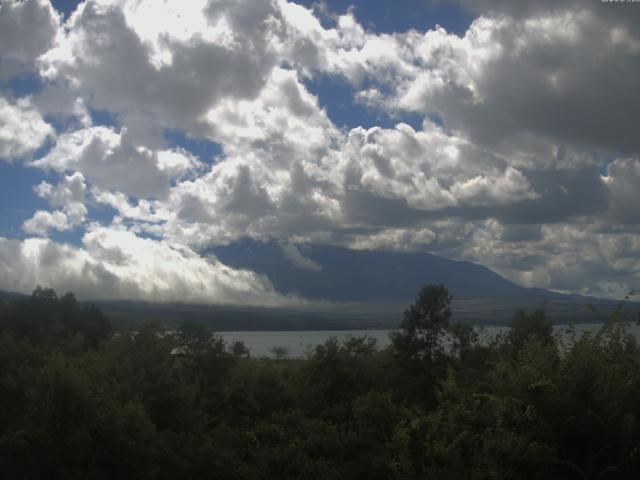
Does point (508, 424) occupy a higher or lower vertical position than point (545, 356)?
lower

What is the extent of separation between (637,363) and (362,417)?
799cm

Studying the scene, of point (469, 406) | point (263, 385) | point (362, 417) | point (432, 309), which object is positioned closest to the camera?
point (469, 406)

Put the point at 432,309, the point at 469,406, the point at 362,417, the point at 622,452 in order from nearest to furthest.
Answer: the point at 622,452 < the point at 469,406 < the point at 362,417 < the point at 432,309

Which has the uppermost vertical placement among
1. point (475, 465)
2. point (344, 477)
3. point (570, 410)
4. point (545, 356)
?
point (545, 356)

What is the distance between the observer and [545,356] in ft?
51.4

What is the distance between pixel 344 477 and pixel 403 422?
83.3 inches

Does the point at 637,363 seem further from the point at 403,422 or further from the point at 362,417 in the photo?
the point at 362,417

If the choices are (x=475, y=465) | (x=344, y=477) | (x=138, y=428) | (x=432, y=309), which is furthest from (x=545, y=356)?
(x=432, y=309)

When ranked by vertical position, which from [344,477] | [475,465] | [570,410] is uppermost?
[570,410]

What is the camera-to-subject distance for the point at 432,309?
38.8 m

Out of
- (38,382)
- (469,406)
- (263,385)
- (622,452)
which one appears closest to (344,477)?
(469,406)

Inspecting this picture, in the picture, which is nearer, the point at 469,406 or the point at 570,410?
the point at 570,410

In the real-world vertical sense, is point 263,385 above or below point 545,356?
below

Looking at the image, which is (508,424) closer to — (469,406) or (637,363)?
(469,406)
